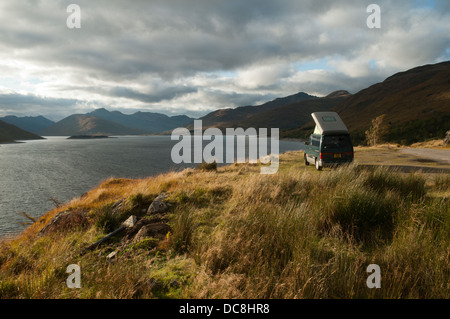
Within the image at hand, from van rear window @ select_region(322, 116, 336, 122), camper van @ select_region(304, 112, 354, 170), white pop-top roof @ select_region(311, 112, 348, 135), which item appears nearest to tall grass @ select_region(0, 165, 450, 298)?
camper van @ select_region(304, 112, 354, 170)

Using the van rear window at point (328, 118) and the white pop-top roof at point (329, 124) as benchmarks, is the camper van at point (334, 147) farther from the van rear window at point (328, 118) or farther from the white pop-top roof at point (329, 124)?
the van rear window at point (328, 118)

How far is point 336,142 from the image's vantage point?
49.9 ft

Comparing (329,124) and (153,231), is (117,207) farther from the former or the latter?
(329,124)

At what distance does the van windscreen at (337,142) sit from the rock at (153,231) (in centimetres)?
1231

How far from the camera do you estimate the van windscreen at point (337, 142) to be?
15.1 m

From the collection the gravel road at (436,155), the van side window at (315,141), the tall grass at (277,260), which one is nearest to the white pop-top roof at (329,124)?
the van side window at (315,141)

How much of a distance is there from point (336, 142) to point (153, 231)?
43.9 feet

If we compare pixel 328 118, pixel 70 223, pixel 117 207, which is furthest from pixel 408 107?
pixel 70 223

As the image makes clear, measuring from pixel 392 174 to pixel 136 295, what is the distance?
1007cm

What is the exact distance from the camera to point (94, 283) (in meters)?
3.70

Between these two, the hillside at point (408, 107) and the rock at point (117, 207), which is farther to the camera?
the hillside at point (408, 107)

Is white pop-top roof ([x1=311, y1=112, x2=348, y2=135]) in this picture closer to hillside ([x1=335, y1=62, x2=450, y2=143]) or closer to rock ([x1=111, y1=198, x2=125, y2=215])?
rock ([x1=111, y1=198, x2=125, y2=215])

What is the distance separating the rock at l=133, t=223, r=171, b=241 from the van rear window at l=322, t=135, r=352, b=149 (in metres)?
12.3
